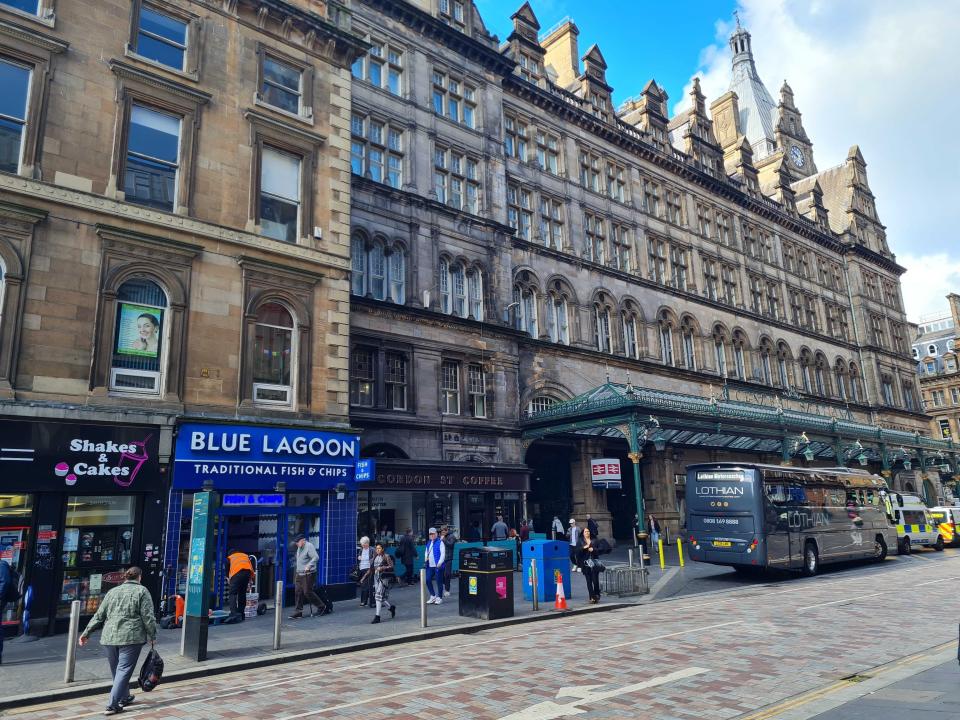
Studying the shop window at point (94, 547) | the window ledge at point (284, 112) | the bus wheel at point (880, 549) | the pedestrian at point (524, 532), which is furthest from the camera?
the bus wheel at point (880, 549)

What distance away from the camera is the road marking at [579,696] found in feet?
24.3

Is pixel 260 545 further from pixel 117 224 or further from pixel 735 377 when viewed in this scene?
pixel 735 377

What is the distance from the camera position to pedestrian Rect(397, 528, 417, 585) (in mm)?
21062

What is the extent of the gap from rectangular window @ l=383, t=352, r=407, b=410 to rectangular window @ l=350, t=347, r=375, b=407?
24.6 inches

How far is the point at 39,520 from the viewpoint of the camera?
13633 mm

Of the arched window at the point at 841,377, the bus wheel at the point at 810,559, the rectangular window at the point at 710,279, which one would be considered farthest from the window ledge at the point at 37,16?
the arched window at the point at 841,377

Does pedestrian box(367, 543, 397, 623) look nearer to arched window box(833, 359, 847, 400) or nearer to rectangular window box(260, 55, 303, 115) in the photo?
rectangular window box(260, 55, 303, 115)

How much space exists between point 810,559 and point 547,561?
10545 millimetres

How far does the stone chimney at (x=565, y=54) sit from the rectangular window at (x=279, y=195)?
2658 centimetres

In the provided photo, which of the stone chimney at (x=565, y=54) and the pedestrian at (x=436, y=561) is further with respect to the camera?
the stone chimney at (x=565, y=54)

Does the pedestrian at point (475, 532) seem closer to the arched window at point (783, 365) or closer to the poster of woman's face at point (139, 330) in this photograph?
the poster of woman's face at point (139, 330)

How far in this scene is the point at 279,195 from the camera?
19.1 m

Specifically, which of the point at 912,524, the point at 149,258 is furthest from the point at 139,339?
the point at 912,524

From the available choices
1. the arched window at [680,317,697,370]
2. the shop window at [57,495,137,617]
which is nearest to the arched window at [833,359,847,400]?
the arched window at [680,317,697,370]
